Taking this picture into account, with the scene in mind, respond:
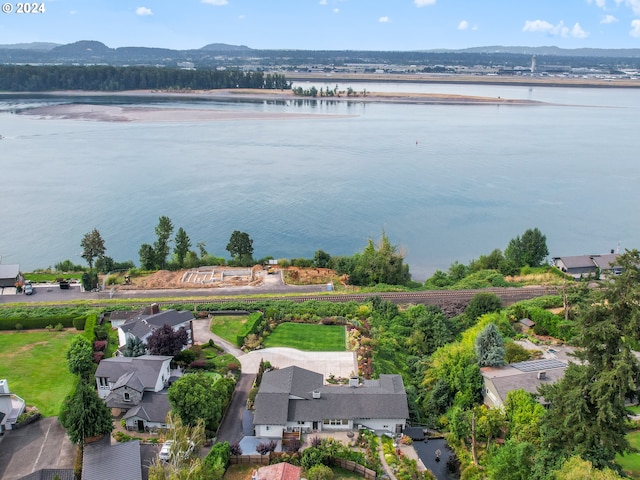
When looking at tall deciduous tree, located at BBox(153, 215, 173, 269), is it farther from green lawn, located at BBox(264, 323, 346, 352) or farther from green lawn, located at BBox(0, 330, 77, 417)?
green lawn, located at BBox(264, 323, 346, 352)

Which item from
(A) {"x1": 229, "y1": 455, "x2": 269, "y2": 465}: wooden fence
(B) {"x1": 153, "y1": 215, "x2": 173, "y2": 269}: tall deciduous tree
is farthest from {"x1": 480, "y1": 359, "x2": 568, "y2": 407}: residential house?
(B) {"x1": 153, "y1": 215, "x2": 173, "y2": 269}: tall deciduous tree

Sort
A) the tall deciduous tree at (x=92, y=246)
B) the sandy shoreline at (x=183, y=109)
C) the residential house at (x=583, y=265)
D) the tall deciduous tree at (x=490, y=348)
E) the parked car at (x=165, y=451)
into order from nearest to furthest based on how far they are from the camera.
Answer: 1. the parked car at (x=165, y=451)
2. the tall deciduous tree at (x=490, y=348)
3. the tall deciduous tree at (x=92, y=246)
4. the residential house at (x=583, y=265)
5. the sandy shoreline at (x=183, y=109)

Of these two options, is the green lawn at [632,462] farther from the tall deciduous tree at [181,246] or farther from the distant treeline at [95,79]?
the distant treeline at [95,79]

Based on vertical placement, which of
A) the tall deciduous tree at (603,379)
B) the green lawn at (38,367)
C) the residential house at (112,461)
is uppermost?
the tall deciduous tree at (603,379)

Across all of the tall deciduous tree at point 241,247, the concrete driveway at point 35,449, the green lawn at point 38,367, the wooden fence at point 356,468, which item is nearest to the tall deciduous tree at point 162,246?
the tall deciduous tree at point 241,247

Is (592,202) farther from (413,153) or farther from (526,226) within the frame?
(413,153)

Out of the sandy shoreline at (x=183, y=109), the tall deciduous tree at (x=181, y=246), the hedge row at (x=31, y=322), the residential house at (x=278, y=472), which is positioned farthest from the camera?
the sandy shoreline at (x=183, y=109)

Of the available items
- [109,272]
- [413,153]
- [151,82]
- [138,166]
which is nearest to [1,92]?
[151,82]
